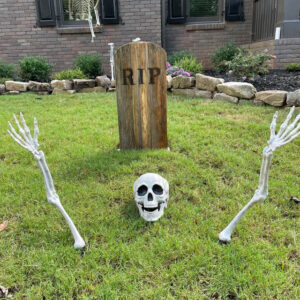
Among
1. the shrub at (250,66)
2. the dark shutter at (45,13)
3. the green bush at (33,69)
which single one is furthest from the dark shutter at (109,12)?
the shrub at (250,66)

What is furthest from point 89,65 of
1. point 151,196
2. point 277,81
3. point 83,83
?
point 151,196

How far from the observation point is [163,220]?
2287 millimetres

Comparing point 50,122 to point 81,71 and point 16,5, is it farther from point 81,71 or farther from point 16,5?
point 16,5

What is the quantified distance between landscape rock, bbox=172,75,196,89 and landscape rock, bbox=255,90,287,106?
156 cm

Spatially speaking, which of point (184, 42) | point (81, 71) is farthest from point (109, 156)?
point (184, 42)

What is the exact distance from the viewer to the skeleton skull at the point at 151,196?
2.15 meters

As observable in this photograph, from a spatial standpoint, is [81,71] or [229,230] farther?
[81,71]

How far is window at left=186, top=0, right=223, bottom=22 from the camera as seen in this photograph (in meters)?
9.34

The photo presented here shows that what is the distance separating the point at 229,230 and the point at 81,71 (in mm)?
6986

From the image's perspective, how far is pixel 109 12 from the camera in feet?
28.4

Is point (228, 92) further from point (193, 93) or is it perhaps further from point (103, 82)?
point (103, 82)

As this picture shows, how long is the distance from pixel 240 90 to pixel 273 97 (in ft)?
2.13

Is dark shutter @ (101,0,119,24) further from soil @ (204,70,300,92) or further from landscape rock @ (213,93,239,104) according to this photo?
landscape rock @ (213,93,239,104)

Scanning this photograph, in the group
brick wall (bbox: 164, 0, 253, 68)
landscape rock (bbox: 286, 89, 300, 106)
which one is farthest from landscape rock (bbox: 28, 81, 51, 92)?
landscape rock (bbox: 286, 89, 300, 106)
